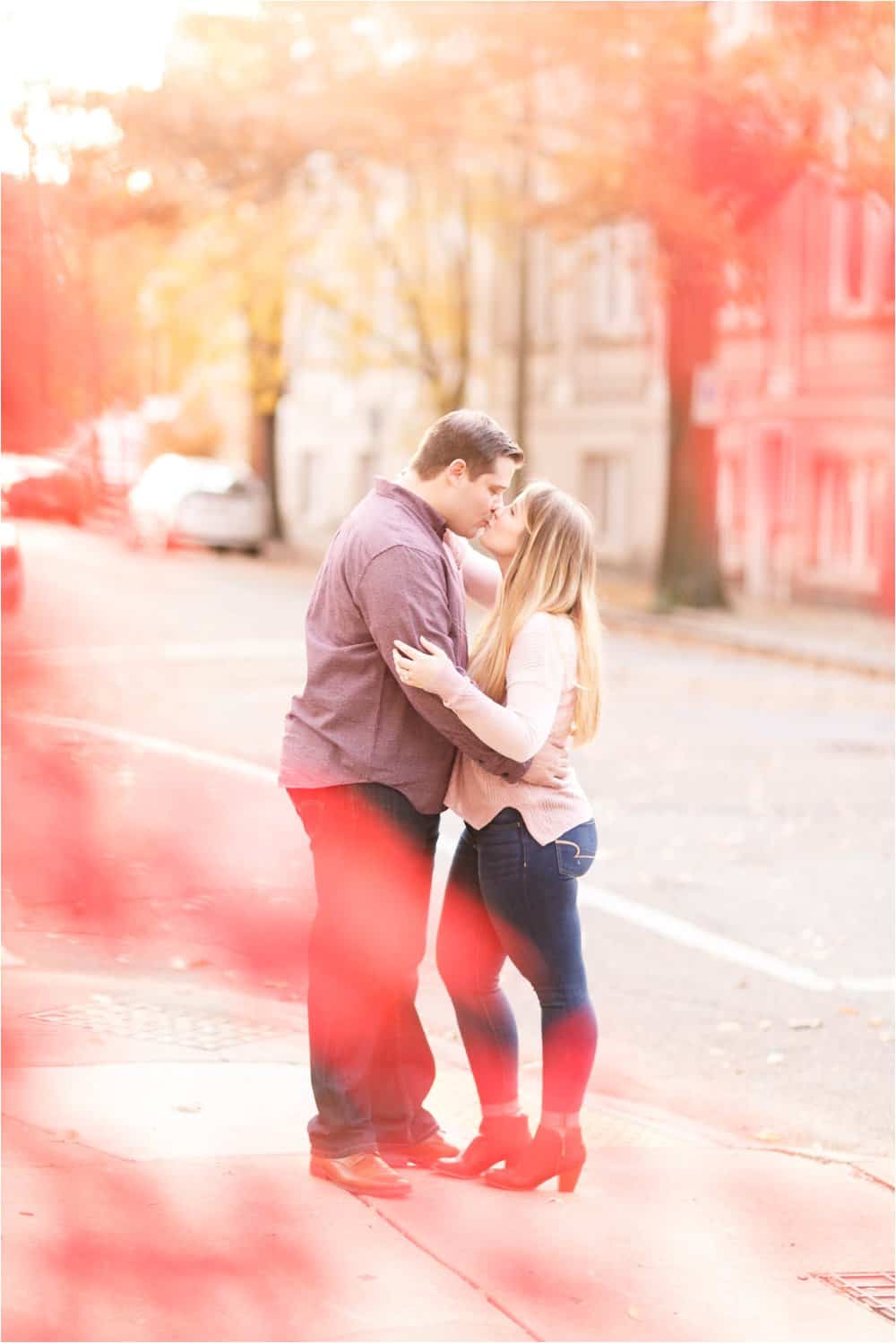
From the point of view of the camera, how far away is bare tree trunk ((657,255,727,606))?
25641 millimetres

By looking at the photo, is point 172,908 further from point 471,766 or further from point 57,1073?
point 471,766

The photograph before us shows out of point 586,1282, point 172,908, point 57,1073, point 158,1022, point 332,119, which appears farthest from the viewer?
point 332,119

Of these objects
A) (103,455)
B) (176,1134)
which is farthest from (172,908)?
(103,455)

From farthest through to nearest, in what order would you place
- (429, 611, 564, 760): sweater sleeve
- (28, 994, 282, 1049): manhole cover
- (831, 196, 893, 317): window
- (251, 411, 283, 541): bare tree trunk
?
(251, 411, 283, 541): bare tree trunk
(831, 196, 893, 317): window
(28, 994, 282, 1049): manhole cover
(429, 611, 564, 760): sweater sleeve

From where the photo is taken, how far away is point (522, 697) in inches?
182

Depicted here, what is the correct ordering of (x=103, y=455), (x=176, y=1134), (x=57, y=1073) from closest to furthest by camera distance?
(x=103, y=455) → (x=176, y=1134) → (x=57, y=1073)

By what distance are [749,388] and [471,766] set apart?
26517mm

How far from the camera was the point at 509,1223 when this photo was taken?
451 cm

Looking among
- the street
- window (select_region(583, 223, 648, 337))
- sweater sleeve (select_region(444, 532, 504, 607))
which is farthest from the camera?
window (select_region(583, 223, 648, 337))

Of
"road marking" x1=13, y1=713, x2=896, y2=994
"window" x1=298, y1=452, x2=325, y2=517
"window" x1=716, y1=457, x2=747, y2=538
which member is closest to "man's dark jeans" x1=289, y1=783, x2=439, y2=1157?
"road marking" x1=13, y1=713, x2=896, y2=994

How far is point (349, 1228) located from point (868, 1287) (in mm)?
1049

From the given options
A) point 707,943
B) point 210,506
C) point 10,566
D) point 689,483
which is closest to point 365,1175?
point 10,566

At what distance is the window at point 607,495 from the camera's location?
115 feet

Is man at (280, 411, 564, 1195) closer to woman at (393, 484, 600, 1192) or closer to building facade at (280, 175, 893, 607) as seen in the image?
woman at (393, 484, 600, 1192)
